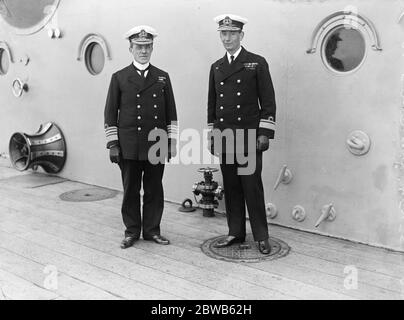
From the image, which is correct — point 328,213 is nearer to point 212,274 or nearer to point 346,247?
point 346,247

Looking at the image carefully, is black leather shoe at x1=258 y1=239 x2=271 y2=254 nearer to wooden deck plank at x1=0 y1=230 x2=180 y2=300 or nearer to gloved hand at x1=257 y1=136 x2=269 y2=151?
gloved hand at x1=257 y1=136 x2=269 y2=151

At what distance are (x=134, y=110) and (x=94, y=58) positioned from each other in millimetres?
2784

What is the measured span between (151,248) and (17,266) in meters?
1.09

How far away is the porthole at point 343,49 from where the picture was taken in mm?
4039

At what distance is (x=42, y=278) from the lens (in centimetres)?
353

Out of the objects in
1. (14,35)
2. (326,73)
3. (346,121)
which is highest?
(14,35)

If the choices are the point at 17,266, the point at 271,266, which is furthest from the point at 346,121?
the point at 17,266

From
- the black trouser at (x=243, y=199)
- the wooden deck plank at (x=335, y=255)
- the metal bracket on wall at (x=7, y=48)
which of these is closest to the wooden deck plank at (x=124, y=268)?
the black trouser at (x=243, y=199)

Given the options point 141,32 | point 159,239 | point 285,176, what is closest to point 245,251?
point 159,239

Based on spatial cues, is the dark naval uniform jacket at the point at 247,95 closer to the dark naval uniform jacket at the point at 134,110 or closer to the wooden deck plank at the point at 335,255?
the dark naval uniform jacket at the point at 134,110

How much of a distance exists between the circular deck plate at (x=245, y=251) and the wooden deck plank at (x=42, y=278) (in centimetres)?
108

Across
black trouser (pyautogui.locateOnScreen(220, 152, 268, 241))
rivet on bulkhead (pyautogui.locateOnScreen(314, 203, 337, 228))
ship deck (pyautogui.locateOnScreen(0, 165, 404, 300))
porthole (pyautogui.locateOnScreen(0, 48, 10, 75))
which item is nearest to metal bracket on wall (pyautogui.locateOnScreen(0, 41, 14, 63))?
porthole (pyautogui.locateOnScreen(0, 48, 10, 75))

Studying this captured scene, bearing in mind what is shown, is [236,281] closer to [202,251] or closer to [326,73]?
[202,251]

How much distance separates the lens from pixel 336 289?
329cm
